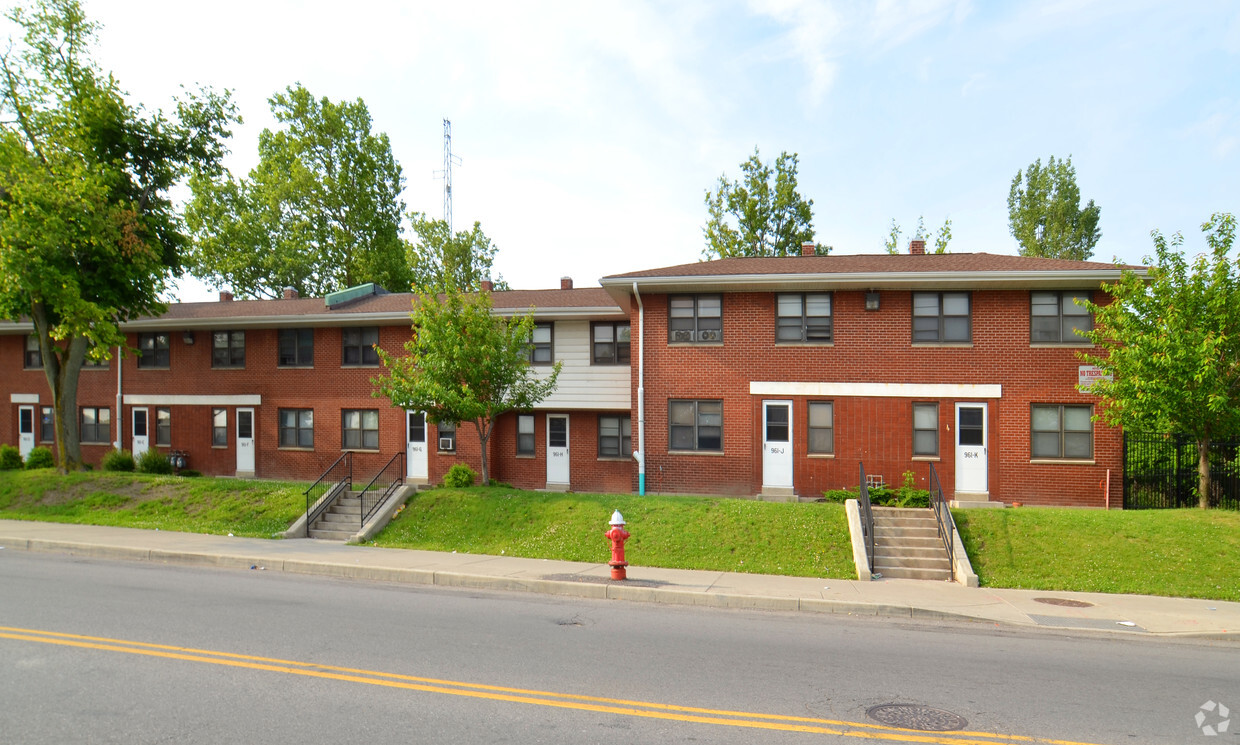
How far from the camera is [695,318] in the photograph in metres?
20.0

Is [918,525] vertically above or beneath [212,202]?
beneath

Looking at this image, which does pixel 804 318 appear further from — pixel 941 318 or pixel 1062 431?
pixel 1062 431

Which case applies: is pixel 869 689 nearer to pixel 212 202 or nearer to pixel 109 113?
pixel 109 113

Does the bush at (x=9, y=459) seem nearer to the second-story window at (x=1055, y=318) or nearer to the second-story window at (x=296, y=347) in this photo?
the second-story window at (x=296, y=347)

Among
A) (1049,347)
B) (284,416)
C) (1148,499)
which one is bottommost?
(1148,499)

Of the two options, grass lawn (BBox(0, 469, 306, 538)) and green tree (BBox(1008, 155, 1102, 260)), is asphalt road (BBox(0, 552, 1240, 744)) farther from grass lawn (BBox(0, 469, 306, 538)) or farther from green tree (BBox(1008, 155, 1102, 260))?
green tree (BBox(1008, 155, 1102, 260))

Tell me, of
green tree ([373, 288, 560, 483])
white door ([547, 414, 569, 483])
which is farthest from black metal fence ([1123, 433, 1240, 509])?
white door ([547, 414, 569, 483])

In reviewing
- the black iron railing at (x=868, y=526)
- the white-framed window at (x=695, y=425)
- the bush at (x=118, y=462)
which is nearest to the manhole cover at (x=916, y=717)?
the black iron railing at (x=868, y=526)

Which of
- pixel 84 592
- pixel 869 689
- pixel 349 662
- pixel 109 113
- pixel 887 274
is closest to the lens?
pixel 869 689

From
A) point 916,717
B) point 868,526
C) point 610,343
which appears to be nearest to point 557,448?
point 610,343

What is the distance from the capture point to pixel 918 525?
48.9 feet

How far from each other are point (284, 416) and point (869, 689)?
75.9 ft

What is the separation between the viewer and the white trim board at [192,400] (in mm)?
26453

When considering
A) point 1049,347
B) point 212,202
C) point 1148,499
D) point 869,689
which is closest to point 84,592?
point 869,689
